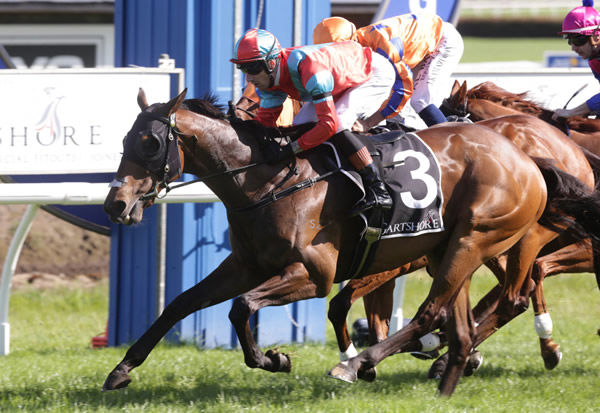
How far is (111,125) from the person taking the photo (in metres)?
5.93

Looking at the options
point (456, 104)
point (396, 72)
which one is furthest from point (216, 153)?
point (456, 104)

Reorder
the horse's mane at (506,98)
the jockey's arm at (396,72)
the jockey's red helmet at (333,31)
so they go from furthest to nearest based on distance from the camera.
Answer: the horse's mane at (506,98), the jockey's red helmet at (333,31), the jockey's arm at (396,72)

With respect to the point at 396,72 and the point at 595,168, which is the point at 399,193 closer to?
the point at 396,72

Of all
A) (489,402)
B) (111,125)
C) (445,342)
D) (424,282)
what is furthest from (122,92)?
A: (424,282)

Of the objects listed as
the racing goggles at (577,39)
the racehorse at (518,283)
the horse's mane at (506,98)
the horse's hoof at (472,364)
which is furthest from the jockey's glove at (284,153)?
the racing goggles at (577,39)

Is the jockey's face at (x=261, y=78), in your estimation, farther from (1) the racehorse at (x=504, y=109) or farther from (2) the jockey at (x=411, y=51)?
(1) the racehorse at (x=504, y=109)

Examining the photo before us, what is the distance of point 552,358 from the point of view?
5461 mm

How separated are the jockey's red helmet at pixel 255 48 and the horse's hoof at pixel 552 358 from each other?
8.09 feet

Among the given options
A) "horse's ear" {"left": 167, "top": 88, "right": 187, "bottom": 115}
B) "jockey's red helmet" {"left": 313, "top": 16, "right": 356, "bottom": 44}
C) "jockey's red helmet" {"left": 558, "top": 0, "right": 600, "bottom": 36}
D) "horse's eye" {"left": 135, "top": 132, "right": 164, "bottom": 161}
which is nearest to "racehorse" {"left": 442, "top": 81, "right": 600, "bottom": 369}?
"jockey's red helmet" {"left": 558, "top": 0, "right": 600, "bottom": 36}

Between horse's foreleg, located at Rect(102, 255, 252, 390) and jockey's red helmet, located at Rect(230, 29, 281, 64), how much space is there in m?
0.97

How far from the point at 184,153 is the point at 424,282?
5576 millimetres

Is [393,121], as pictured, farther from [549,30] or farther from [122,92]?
[549,30]

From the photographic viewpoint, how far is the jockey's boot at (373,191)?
445 centimetres

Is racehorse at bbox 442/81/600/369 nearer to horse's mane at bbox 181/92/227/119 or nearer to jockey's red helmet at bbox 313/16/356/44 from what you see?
jockey's red helmet at bbox 313/16/356/44
